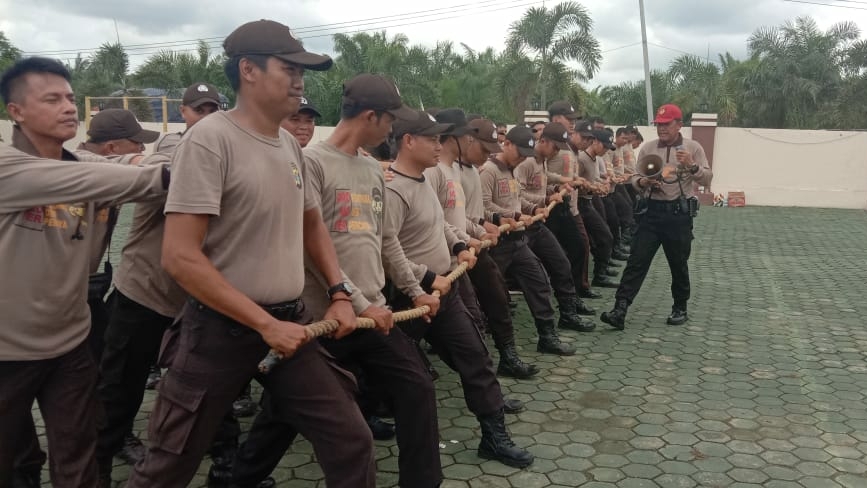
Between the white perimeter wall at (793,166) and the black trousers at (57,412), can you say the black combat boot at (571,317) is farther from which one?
the white perimeter wall at (793,166)

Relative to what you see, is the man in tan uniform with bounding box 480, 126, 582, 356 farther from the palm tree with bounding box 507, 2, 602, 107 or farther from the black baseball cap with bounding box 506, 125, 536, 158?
the palm tree with bounding box 507, 2, 602, 107

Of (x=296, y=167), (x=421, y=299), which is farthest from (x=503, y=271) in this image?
(x=296, y=167)

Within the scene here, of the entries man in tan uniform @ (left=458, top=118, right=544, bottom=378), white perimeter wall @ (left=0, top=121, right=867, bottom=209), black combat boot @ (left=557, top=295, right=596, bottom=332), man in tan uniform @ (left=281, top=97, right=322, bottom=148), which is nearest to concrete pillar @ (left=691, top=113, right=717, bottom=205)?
white perimeter wall @ (left=0, top=121, right=867, bottom=209)

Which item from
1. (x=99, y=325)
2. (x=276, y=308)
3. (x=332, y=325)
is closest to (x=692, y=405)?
(x=332, y=325)

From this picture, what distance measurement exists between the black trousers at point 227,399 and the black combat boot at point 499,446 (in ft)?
4.61

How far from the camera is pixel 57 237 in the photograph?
8.83 feet

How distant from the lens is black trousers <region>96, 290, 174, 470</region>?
3420mm

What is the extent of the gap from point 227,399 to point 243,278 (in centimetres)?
41

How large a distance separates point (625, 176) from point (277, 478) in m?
8.83

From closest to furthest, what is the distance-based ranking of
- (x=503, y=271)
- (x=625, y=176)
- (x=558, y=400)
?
(x=558, y=400)
(x=503, y=271)
(x=625, y=176)

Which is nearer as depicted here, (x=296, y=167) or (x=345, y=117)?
(x=296, y=167)

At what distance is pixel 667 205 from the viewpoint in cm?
678

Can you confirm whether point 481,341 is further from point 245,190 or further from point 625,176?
point 625,176

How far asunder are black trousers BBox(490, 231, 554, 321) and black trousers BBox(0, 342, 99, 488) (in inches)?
136
